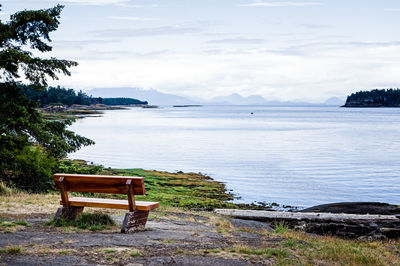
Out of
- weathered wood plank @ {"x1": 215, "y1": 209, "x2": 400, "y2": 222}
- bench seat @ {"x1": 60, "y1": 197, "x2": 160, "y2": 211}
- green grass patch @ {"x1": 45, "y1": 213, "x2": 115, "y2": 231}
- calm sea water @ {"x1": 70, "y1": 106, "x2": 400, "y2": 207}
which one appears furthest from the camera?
calm sea water @ {"x1": 70, "y1": 106, "x2": 400, "y2": 207}

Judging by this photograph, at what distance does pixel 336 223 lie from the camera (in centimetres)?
1577

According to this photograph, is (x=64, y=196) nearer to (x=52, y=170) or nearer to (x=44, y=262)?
(x=44, y=262)

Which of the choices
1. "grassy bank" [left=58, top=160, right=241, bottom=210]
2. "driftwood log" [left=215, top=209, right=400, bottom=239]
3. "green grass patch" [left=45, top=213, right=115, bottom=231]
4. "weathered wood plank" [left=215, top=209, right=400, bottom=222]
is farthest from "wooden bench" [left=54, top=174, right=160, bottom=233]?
"grassy bank" [left=58, top=160, right=241, bottom=210]

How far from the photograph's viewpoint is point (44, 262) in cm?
655

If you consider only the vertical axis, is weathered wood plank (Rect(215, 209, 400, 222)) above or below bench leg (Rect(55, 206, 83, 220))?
below

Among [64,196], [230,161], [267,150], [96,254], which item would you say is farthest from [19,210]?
[267,150]

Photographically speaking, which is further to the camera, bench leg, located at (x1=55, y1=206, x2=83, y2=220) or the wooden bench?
bench leg, located at (x1=55, y1=206, x2=83, y2=220)

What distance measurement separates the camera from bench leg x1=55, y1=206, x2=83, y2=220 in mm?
10031

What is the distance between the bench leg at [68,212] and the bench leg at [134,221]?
1.69 metres

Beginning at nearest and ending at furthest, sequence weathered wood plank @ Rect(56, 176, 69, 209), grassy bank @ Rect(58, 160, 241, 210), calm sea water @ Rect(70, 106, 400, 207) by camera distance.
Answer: weathered wood plank @ Rect(56, 176, 69, 209) < grassy bank @ Rect(58, 160, 241, 210) < calm sea water @ Rect(70, 106, 400, 207)

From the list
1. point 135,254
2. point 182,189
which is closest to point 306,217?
point 135,254

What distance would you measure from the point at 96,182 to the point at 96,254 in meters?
2.68

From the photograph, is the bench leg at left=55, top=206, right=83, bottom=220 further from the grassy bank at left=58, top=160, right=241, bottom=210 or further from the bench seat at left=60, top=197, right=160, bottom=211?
the grassy bank at left=58, top=160, right=241, bottom=210

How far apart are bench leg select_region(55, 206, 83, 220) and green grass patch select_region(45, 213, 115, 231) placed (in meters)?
0.13
